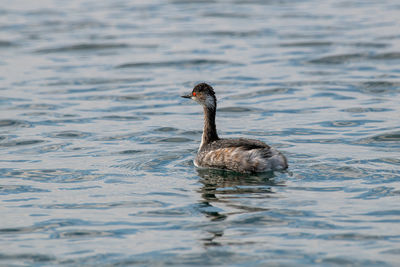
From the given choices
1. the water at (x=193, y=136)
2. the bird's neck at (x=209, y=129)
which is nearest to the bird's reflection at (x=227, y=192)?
the water at (x=193, y=136)

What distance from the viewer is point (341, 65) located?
23.9m

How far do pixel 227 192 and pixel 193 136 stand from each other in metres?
4.96

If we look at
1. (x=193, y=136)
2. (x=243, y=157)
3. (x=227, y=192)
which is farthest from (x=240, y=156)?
(x=193, y=136)

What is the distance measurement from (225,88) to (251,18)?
12175 millimetres

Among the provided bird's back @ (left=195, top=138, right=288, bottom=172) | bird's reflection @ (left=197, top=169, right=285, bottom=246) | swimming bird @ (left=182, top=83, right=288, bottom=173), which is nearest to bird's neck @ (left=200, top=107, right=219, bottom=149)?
swimming bird @ (left=182, top=83, right=288, bottom=173)

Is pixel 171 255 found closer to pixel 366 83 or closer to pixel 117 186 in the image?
pixel 117 186

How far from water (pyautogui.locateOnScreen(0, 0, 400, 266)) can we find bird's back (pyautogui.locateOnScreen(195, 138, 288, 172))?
0.59 feet

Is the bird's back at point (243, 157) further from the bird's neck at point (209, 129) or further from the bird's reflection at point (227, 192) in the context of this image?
the bird's neck at point (209, 129)

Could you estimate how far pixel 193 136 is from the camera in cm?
1650

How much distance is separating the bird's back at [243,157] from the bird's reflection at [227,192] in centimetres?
11

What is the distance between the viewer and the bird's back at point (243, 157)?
12.4 metres

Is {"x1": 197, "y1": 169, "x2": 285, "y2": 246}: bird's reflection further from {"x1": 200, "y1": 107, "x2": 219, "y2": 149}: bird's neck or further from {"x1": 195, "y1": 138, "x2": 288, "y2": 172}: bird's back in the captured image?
{"x1": 200, "y1": 107, "x2": 219, "y2": 149}: bird's neck

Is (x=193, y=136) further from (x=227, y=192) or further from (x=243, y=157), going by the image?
(x=227, y=192)

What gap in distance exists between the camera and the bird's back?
488 inches
